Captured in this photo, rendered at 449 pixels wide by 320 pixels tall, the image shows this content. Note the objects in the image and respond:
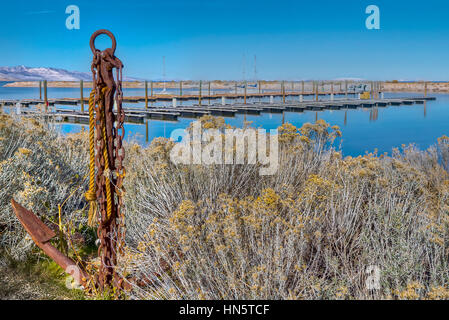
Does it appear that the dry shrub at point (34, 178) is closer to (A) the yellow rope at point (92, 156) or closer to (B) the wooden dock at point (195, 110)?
(A) the yellow rope at point (92, 156)

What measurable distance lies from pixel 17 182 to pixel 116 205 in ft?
4.82

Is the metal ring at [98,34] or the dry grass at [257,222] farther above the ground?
the metal ring at [98,34]

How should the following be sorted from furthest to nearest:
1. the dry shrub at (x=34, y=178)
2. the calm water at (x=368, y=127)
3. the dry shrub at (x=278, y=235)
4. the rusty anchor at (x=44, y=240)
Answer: the calm water at (x=368, y=127)
the dry shrub at (x=34, y=178)
the rusty anchor at (x=44, y=240)
the dry shrub at (x=278, y=235)

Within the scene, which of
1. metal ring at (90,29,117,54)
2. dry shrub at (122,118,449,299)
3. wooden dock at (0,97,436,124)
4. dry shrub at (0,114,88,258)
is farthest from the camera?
wooden dock at (0,97,436,124)

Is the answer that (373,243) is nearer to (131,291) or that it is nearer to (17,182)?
(131,291)

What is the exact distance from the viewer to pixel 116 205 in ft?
8.73

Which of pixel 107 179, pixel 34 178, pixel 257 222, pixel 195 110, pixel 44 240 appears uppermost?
pixel 195 110

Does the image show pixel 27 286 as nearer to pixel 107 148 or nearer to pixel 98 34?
pixel 107 148

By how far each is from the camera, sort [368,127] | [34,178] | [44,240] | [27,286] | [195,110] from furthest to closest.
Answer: [195,110] → [368,127] → [34,178] → [27,286] → [44,240]

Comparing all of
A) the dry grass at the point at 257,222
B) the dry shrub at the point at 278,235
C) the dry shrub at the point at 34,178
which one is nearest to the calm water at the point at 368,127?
the dry shrub at the point at 34,178

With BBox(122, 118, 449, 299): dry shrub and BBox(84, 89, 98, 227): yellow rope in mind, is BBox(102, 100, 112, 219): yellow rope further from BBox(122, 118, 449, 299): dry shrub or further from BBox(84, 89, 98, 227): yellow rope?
BBox(122, 118, 449, 299): dry shrub

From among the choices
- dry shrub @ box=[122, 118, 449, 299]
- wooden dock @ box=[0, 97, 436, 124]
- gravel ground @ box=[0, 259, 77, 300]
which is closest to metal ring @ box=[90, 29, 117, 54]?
dry shrub @ box=[122, 118, 449, 299]

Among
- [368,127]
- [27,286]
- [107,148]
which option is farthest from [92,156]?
[368,127]
